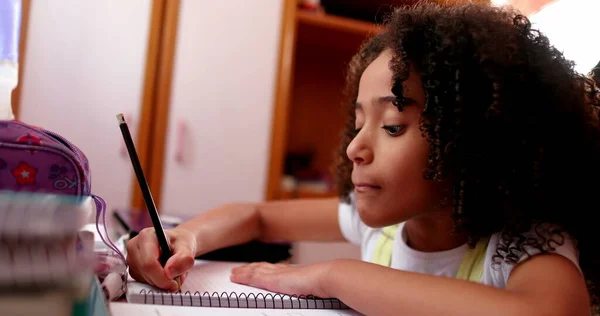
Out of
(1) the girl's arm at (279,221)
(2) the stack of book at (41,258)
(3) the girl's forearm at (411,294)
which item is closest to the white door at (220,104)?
(1) the girl's arm at (279,221)

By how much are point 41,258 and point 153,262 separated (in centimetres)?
21

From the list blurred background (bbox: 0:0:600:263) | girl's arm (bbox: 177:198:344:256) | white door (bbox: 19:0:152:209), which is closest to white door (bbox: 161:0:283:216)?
blurred background (bbox: 0:0:600:263)

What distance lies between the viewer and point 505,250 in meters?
0.48

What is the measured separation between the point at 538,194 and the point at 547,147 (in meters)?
0.05

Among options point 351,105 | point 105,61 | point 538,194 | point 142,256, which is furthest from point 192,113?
point 538,194

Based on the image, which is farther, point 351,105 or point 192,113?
point 192,113

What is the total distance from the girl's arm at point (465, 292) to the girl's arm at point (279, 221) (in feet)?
0.88

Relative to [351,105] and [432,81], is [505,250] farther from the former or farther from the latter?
[351,105]

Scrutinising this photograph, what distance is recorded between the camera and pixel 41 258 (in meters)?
0.26

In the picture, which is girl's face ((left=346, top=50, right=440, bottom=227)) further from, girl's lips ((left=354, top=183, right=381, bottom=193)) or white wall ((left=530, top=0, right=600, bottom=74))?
white wall ((left=530, top=0, right=600, bottom=74))

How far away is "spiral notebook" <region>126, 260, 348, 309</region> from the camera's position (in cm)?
43

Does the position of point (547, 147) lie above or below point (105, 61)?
below

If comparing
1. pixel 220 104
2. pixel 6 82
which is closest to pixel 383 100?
pixel 6 82

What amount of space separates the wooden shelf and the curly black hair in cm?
113
